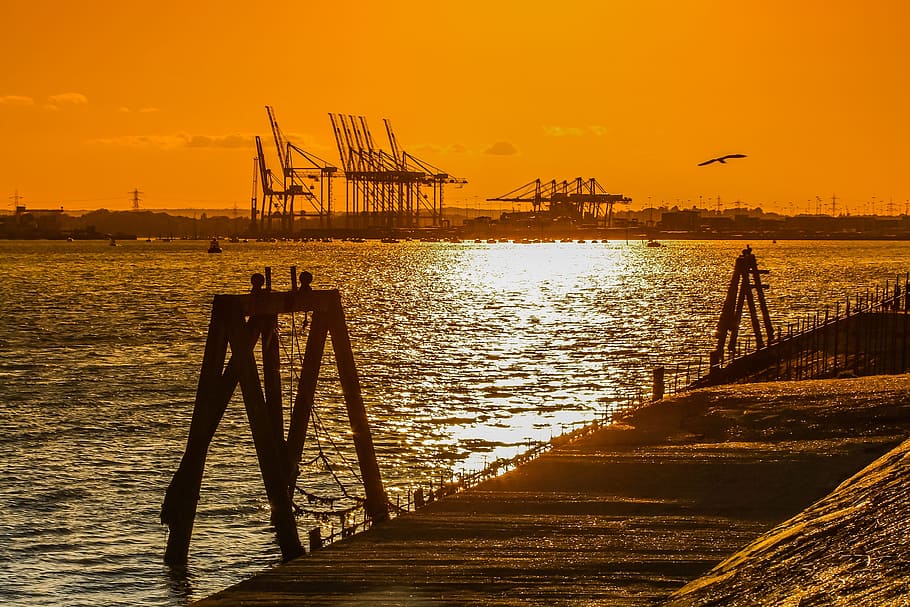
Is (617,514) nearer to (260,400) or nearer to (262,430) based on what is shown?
(262,430)

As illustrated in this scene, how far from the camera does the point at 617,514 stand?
495 inches

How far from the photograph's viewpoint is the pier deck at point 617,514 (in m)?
10.1

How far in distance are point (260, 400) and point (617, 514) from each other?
14.8 feet

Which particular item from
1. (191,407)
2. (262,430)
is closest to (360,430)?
(262,430)

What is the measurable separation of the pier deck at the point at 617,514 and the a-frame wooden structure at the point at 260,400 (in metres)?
1.64

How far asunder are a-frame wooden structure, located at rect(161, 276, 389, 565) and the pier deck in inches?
64.7

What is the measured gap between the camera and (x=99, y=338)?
5075 cm

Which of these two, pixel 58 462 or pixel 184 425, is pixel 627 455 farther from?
pixel 184 425

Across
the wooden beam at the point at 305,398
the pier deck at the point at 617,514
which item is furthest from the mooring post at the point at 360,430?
the pier deck at the point at 617,514

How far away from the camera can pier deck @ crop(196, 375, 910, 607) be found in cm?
1010

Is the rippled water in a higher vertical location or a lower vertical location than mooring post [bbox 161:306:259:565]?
lower

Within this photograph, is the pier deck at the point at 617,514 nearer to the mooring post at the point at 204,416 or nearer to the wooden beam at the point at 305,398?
the wooden beam at the point at 305,398

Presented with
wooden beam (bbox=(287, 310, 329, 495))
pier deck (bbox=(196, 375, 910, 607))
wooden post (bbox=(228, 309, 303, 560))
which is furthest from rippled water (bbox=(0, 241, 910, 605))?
pier deck (bbox=(196, 375, 910, 607))

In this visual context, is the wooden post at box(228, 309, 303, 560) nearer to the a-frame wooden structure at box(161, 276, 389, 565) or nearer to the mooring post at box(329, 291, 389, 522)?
the a-frame wooden structure at box(161, 276, 389, 565)
